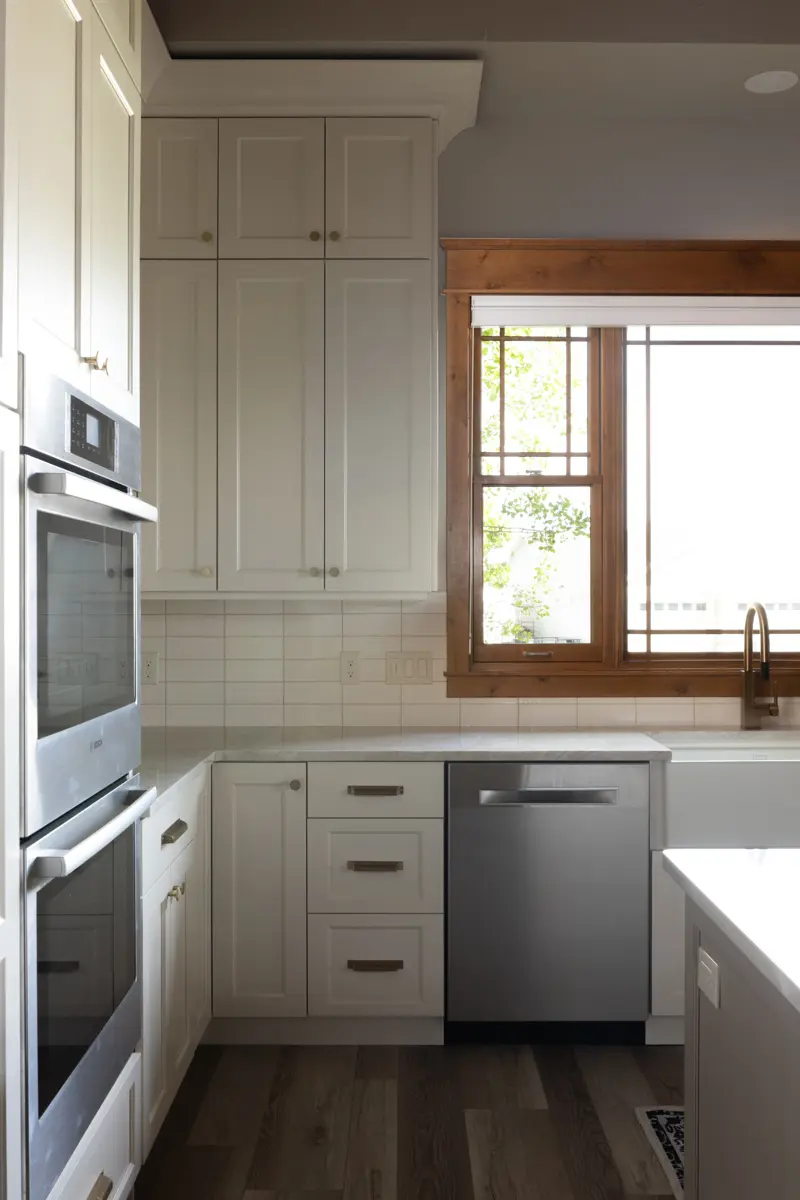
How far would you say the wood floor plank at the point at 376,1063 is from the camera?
2.63 m

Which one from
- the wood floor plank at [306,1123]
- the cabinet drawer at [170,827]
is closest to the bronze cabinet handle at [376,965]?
the wood floor plank at [306,1123]

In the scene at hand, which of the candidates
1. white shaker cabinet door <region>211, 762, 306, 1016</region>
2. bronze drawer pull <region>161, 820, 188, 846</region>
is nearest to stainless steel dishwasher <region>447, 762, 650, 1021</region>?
white shaker cabinet door <region>211, 762, 306, 1016</region>

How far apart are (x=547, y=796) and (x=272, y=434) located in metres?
1.36

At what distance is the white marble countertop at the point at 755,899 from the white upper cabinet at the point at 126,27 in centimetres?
183

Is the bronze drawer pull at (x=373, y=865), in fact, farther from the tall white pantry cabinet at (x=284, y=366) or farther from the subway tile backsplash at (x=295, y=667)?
the tall white pantry cabinet at (x=284, y=366)

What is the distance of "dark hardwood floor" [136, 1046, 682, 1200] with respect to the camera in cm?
213

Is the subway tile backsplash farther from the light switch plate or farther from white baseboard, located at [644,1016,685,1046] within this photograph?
the light switch plate

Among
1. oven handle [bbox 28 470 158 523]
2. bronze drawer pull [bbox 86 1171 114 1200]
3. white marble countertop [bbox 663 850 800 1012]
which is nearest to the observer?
white marble countertop [bbox 663 850 800 1012]

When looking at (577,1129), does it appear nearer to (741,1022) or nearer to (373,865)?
(373,865)

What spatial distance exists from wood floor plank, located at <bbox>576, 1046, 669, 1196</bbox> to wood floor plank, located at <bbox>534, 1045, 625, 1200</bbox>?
20 millimetres

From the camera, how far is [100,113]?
174 cm

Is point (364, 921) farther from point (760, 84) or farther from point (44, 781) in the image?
point (760, 84)

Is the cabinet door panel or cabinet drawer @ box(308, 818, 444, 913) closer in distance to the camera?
the cabinet door panel

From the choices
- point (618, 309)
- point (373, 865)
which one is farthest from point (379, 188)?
point (373, 865)
